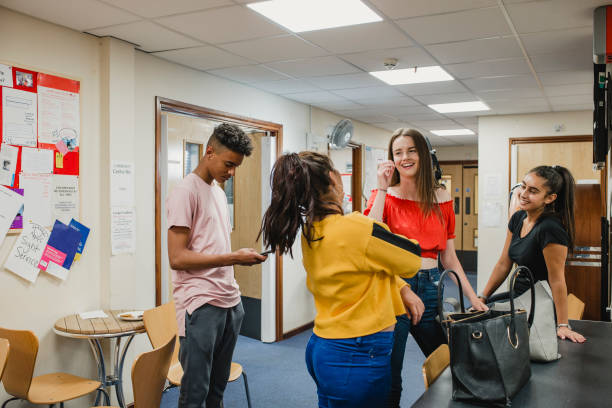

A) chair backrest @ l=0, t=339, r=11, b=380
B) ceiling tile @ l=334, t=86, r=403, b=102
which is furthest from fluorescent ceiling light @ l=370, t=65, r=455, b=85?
chair backrest @ l=0, t=339, r=11, b=380

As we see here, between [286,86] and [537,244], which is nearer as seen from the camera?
[537,244]

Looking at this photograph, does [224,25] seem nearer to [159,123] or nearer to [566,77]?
[159,123]

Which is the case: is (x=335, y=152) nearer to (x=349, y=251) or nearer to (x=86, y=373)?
(x=86, y=373)

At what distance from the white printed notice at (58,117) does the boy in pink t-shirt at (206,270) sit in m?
1.08

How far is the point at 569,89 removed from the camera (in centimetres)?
462

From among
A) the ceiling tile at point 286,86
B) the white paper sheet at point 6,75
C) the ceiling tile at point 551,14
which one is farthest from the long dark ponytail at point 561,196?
the white paper sheet at point 6,75

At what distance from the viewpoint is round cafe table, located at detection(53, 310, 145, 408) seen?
2.68 meters

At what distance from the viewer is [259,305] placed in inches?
201

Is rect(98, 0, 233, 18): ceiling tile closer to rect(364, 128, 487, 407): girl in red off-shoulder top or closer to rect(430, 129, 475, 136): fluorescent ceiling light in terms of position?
rect(364, 128, 487, 407): girl in red off-shoulder top

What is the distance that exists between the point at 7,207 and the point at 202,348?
1.36 m

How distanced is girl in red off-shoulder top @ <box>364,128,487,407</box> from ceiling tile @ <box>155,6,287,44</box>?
45.4 inches

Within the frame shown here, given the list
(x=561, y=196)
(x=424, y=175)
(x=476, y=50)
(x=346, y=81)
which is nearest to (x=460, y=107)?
(x=346, y=81)

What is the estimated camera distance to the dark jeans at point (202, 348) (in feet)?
7.18

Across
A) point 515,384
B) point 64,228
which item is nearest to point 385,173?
point 515,384
